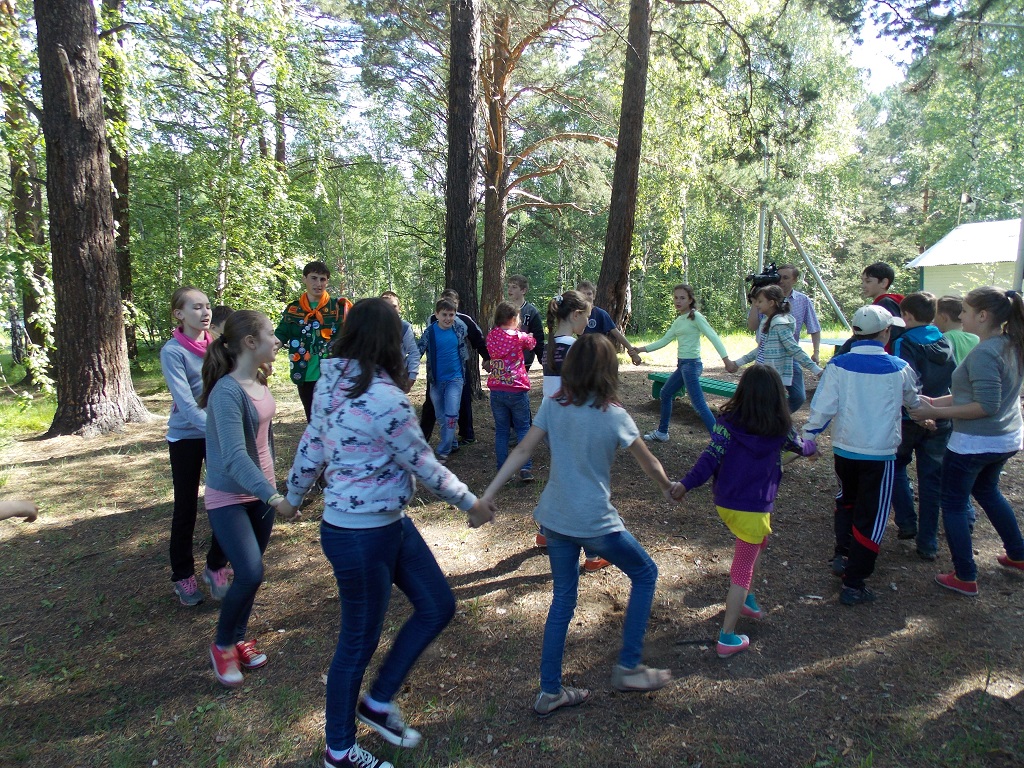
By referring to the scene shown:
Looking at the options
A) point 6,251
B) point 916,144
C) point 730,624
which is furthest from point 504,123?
point 916,144

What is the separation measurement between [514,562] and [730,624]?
167 centimetres

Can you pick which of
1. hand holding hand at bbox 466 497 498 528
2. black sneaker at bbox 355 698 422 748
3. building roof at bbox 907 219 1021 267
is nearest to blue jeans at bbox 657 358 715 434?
hand holding hand at bbox 466 497 498 528

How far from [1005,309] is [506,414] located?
367cm

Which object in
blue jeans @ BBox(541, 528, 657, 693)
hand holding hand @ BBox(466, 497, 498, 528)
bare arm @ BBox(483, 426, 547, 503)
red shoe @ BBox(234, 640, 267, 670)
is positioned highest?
bare arm @ BBox(483, 426, 547, 503)

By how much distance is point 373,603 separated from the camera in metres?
2.41

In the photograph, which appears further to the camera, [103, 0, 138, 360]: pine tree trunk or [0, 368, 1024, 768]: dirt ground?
[103, 0, 138, 360]: pine tree trunk

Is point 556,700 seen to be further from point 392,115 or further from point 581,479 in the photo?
point 392,115

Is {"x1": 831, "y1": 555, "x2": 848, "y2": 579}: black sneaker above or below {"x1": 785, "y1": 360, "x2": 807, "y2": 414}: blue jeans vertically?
below

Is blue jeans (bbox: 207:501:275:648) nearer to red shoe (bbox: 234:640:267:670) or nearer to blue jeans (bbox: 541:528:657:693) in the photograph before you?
red shoe (bbox: 234:640:267:670)

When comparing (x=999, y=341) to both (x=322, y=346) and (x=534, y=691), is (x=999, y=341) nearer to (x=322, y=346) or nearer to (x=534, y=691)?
(x=534, y=691)

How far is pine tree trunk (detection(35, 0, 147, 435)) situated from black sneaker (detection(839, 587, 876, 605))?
8.74 metres

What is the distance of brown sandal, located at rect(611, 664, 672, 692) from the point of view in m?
2.99

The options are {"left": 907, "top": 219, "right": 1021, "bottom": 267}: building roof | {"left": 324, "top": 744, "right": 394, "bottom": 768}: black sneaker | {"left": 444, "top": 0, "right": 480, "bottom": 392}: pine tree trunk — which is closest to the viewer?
{"left": 324, "top": 744, "right": 394, "bottom": 768}: black sneaker

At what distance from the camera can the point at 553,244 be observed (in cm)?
2212
